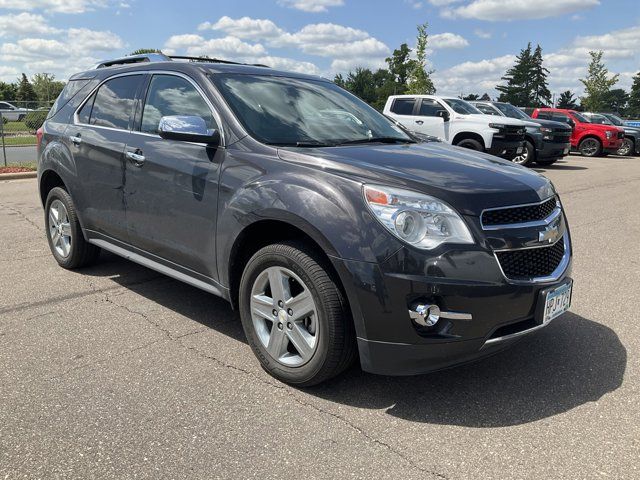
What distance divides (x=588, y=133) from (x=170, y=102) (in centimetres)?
2178

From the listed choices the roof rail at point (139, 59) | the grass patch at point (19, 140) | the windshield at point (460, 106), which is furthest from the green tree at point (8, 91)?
the roof rail at point (139, 59)

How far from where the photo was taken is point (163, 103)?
13.2 feet

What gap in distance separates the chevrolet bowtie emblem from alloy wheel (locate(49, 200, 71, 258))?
→ 3.97 meters

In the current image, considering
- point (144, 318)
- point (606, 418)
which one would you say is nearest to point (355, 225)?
point (606, 418)

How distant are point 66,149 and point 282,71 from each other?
2.07 meters

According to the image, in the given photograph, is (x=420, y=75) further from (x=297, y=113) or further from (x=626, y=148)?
(x=297, y=113)

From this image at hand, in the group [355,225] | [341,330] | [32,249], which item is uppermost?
[355,225]

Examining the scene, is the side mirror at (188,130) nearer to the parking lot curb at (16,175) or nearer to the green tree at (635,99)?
the parking lot curb at (16,175)

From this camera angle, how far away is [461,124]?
14102mm

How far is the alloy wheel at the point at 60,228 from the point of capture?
200 inches

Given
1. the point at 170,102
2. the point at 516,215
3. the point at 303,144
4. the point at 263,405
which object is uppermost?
the point at 170,102

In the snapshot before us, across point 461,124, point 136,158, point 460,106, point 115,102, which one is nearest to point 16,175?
point 115,102

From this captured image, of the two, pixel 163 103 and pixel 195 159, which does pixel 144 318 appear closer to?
pixel 195 159

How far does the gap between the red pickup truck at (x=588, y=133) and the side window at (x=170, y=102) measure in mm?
19797
